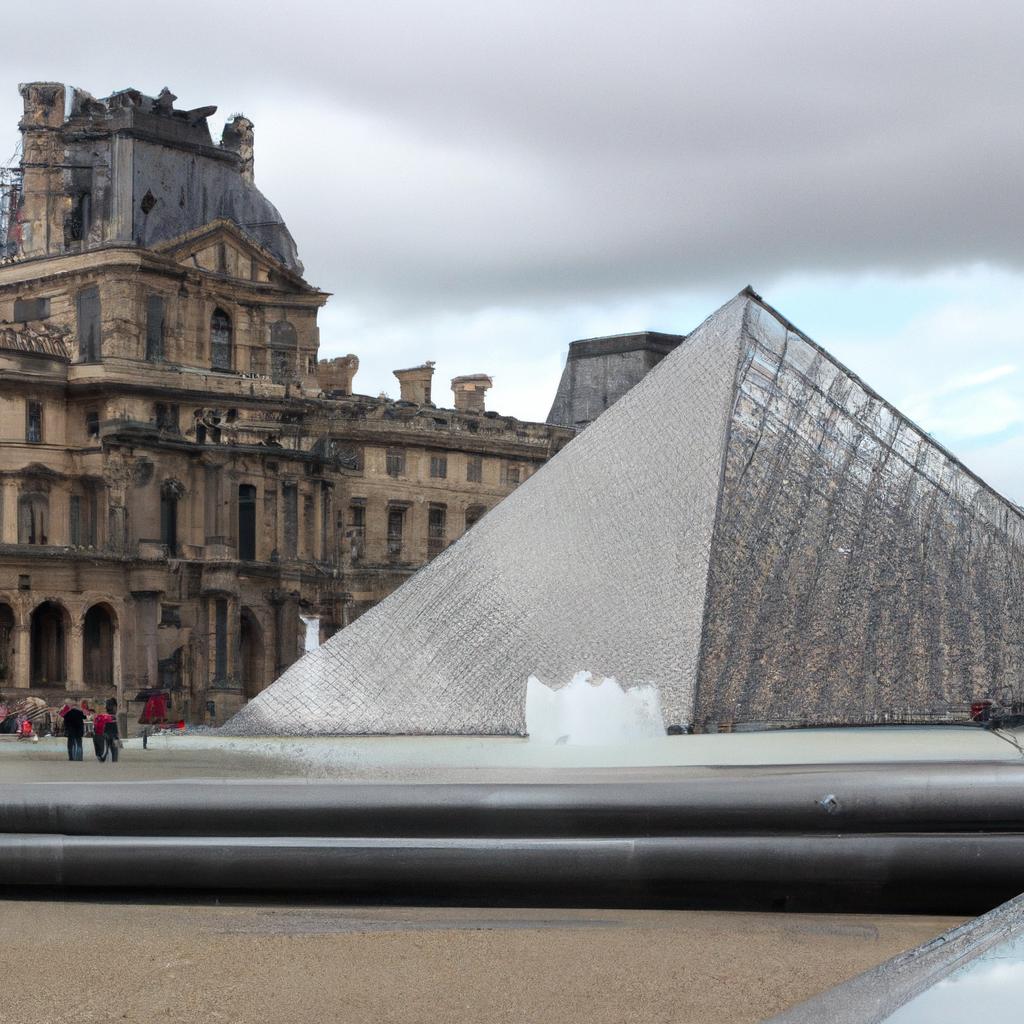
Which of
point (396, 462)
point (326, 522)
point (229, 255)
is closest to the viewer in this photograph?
point (326, 522)

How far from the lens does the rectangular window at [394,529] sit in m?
77.6

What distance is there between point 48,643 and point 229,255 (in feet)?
58.7

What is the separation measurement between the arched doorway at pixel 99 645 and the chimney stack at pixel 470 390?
25837mm

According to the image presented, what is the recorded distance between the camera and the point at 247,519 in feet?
226

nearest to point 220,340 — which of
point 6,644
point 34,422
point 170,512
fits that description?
point 34,422

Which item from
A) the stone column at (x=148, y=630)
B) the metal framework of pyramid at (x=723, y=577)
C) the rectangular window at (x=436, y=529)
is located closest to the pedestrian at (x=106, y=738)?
the metal framework of pyramid at (x=723, y=577)

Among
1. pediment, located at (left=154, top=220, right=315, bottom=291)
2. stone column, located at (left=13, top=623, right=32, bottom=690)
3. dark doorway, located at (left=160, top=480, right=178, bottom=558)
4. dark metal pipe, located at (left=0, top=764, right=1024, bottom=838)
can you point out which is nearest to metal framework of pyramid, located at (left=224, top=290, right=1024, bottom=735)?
dark metal pipe, located at (left=0, top=764, right=1024, bottom=838)

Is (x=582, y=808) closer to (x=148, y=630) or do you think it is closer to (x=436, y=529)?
(x=148, y=630)

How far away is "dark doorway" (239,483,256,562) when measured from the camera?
226ft

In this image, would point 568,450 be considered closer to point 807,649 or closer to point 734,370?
point 734,370

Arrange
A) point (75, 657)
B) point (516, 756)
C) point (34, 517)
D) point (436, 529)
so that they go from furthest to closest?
point (436, 529), point (34, 517), point (75, 657), point (516, 756)

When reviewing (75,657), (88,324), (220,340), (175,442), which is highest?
(220,340)

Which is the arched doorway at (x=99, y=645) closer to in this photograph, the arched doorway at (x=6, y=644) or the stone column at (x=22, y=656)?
the arched doorway at (x=6, y=644)

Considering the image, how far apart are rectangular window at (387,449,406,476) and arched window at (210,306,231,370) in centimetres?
754
